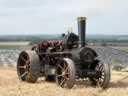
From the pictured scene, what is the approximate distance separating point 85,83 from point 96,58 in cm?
132

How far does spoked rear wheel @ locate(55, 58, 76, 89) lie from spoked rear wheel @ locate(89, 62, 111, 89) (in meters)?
1.37

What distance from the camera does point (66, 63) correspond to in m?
16.3

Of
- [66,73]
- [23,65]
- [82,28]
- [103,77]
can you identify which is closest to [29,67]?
[23,65]

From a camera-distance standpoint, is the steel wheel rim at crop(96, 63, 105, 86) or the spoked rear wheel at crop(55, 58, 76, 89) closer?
the spoked rear wheel at crop(55, 58, 76, 89)

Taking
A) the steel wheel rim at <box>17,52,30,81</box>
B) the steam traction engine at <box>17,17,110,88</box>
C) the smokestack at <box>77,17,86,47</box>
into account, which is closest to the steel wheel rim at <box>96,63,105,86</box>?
the steam traction engine at <box>17,17,110,88</box>

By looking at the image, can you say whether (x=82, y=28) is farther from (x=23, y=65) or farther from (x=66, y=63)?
(x=23, y=65)

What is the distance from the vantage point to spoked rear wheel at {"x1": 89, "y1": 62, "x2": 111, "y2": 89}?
16625 mm

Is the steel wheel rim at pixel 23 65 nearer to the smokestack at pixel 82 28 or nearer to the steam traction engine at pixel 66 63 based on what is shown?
the steam traction engine at pixel 66 63

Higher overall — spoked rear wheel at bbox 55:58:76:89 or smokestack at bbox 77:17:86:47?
smokestack at bbox 77:17:86:47

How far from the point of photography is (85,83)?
18.3 meters

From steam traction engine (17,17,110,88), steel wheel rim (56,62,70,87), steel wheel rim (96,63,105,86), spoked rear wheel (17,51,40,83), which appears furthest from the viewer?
spoked rear wheel (17,51,40,83)

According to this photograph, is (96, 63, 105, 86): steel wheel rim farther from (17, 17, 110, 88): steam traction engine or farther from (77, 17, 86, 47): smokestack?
(77, 17, 86, 47): smokestack

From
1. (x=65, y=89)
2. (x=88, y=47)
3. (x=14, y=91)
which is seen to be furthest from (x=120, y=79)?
(x=14, y=91)

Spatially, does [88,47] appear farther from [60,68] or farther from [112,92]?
[112,92]
